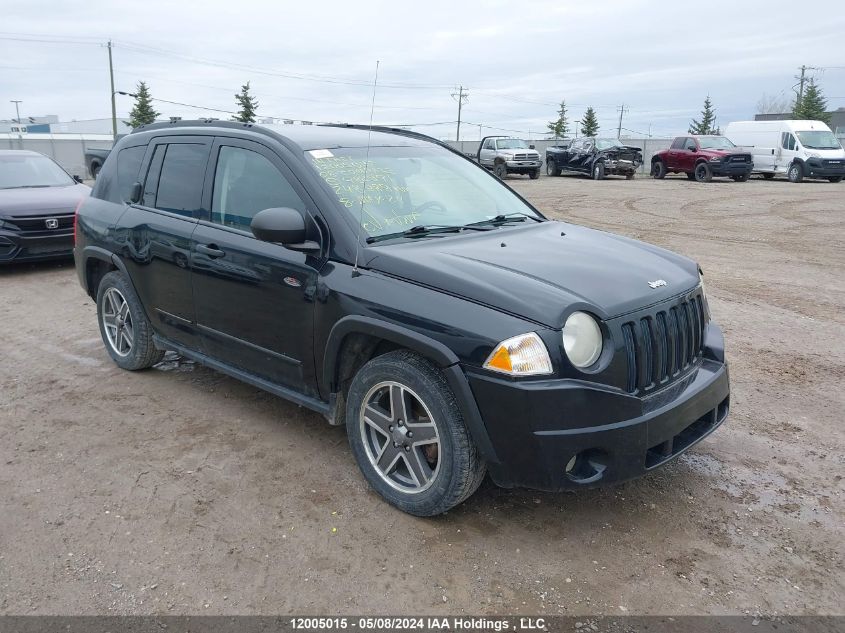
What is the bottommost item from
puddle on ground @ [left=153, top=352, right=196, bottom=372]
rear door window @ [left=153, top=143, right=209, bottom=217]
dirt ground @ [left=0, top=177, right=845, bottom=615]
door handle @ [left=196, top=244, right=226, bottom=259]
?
dirt ground @ [left=0, top=177, right=845, bottom=615]

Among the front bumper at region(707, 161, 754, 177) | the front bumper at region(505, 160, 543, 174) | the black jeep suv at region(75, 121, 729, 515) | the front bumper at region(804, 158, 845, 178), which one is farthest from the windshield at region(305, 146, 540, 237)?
the front bumper at region(505, 160, 543, 174)

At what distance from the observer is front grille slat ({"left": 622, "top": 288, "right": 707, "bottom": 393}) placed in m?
3.09

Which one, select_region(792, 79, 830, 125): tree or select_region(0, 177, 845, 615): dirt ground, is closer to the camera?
select_region(0, 177, 845, 615): dirt ground

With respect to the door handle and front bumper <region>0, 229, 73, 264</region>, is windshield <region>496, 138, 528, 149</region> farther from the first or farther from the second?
the door handle

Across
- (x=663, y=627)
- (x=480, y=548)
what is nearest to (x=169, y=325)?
(x=480, y=548)

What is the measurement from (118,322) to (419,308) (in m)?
3.25

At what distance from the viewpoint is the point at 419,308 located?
10.5ft

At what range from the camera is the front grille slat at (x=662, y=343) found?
3.09 metres

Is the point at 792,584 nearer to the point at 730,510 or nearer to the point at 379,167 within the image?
the point at 730,510

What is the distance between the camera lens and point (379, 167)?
13.5 ft

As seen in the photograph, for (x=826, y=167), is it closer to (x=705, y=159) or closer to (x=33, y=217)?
(x=705, y=159)

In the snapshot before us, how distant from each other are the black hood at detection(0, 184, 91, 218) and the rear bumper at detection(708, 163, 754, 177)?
2249 centimetres

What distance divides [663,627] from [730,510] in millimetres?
1035

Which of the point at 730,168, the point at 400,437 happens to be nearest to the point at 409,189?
the point at 400,437
